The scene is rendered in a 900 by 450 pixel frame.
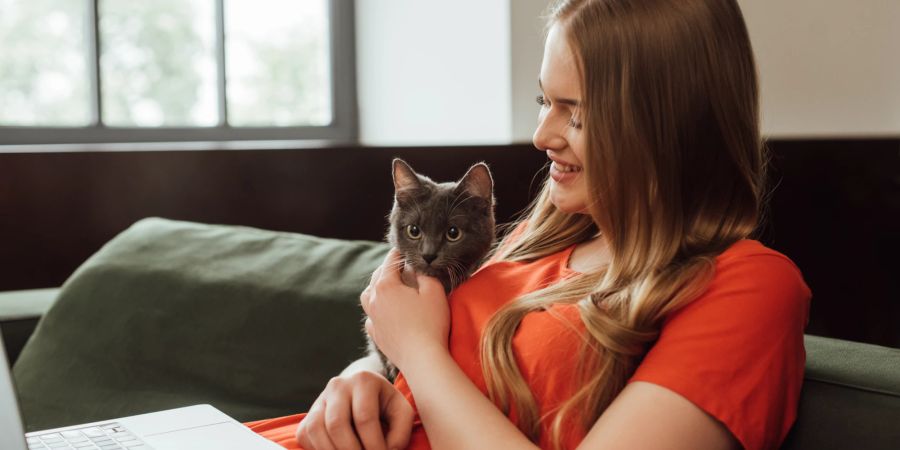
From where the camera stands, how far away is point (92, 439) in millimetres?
1122

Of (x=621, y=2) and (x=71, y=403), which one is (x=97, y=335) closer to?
(x=71, y=403)

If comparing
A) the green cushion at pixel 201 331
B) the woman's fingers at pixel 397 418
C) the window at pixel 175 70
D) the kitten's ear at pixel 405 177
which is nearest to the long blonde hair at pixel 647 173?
the woman's fingers at pixel 397 418

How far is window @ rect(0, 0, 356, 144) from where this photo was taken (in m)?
3.26

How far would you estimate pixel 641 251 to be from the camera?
1.15 meters

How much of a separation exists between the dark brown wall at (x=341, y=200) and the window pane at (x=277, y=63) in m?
0.96

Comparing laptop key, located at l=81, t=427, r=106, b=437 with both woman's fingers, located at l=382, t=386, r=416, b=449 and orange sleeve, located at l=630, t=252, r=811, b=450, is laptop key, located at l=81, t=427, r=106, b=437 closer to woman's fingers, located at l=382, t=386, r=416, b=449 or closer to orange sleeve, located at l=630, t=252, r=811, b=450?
woman's fingers, located at l=382, t=386, r=416, b=449

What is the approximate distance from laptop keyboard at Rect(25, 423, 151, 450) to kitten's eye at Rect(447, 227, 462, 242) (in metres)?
0.51

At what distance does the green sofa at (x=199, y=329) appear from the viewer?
1719 millimetres

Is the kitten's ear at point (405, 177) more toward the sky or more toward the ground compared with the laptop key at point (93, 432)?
more toward the sky

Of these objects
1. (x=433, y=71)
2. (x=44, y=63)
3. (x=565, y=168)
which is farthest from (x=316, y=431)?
(x=44, y=63)

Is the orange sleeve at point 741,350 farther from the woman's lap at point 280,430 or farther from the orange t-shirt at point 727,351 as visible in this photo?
the woman's lap at point 280,430

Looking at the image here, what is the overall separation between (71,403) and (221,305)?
0.33m

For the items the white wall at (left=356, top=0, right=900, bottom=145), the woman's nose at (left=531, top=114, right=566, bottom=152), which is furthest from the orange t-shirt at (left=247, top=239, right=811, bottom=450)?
the white wall at (left=356, top=0, right=900, bottom=145)

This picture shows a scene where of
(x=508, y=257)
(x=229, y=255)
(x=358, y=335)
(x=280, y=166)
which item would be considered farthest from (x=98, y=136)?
(x=508, y=257)
